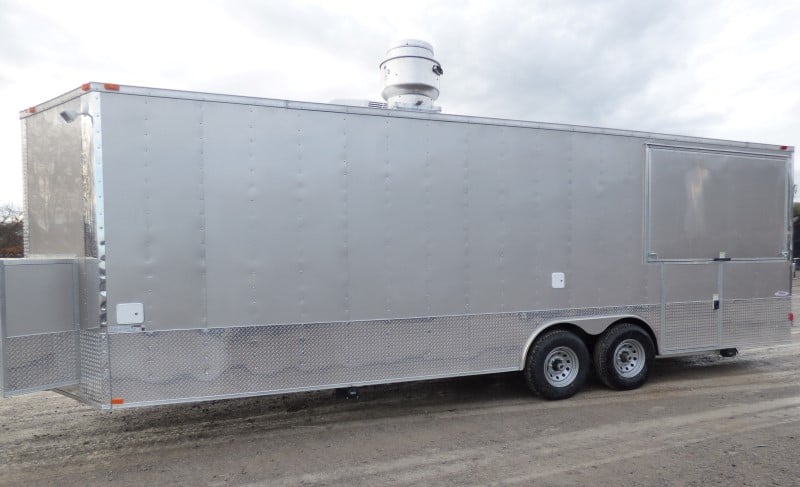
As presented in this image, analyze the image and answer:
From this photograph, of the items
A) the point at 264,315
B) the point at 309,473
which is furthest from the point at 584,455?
the point at 264,315

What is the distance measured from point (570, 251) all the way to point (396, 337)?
7.56 ft

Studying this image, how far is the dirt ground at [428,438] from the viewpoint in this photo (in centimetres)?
400

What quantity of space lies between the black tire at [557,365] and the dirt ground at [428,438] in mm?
171

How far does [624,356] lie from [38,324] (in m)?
6.26

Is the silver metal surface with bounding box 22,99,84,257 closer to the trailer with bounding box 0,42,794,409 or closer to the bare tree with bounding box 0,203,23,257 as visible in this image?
the trailer with bounding box 0,42,794,409

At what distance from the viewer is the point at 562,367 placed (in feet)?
19.5

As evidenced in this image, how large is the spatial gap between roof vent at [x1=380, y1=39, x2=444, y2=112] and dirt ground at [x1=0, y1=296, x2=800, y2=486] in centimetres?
364

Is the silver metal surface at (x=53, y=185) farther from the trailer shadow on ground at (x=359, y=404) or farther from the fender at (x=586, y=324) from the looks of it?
the fender at (x=586, y=324)

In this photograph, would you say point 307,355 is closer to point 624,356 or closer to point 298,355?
point 298,355

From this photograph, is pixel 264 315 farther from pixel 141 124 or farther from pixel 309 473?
pixel 141 124

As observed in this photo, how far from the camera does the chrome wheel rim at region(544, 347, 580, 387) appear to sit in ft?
19.1

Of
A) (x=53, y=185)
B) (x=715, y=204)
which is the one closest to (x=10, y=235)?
(x=53, y=185)

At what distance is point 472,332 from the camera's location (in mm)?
5297

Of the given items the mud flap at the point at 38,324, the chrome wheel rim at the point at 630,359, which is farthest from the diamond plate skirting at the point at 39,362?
the chrome wheel rim at the point at 630,359
